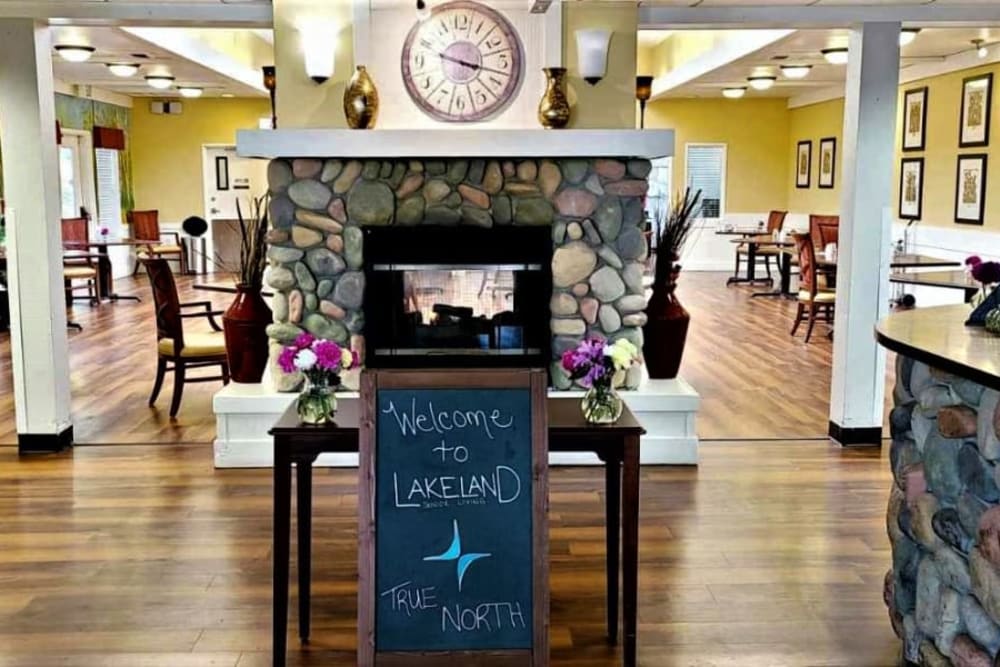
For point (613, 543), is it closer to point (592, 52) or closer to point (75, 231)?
point (592, 52)

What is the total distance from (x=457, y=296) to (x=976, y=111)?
20.7ft

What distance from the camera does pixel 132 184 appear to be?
1443 centimetres

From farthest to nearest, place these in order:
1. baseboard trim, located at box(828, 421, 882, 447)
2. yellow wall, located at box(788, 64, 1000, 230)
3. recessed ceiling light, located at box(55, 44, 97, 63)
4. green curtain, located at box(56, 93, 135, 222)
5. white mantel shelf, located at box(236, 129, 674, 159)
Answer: green curtain, located at box(56, 93, 135, 222) < yellow wall, located at box(788, 64, 1000, 230) < recessed ceiling light, located at box(55, 44, 97, 63) < baseboard trim, located at box(828, 421, 882, 447) < white mantel shelf, located at box(236, 129, 674, 159)

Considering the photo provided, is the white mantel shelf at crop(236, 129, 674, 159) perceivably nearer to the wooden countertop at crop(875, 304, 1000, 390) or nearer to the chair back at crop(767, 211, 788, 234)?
the wooden countertop at crop(875, 304, 1000, 390)

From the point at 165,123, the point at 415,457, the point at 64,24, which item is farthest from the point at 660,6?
the point at 165,123

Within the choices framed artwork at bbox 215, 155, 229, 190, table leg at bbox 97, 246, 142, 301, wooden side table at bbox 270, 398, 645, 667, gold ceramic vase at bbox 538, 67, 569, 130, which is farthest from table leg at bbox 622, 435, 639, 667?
framed artwork at bbox 215, 155, 229, 190

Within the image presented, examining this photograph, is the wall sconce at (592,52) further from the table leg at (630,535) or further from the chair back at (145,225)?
the chair back at (145,225)

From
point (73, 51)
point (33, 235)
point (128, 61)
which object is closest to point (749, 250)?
point (128, 61)

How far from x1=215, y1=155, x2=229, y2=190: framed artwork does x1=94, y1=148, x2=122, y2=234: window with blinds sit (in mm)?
1387

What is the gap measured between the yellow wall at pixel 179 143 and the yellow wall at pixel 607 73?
10.1 meters

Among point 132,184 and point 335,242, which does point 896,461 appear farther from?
point 132,184

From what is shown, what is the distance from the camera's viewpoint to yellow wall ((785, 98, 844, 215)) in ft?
41.6

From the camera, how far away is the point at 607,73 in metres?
5.13

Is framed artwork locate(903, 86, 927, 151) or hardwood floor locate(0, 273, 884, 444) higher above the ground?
framed artwork locate(903, 86, 927, 151)
